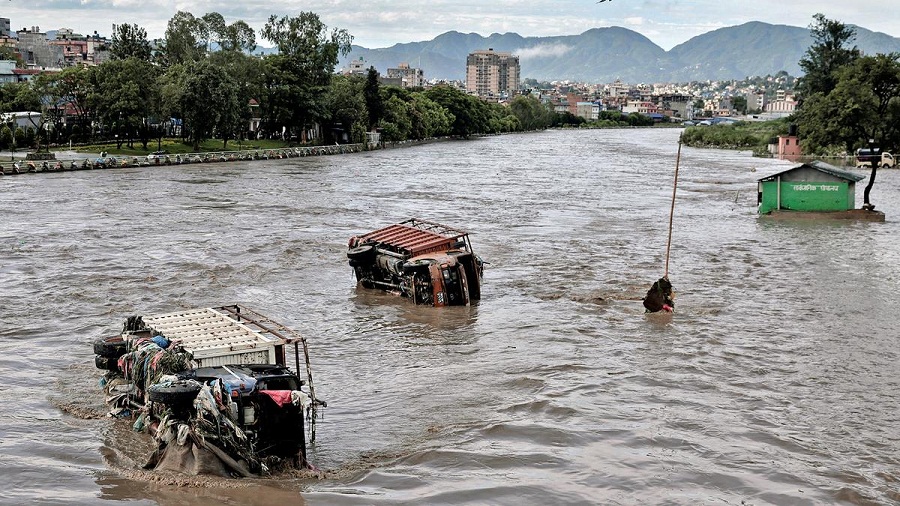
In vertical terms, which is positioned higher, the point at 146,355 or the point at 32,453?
the point at 146,355

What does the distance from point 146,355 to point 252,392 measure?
222cm

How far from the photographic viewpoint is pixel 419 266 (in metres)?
22.0

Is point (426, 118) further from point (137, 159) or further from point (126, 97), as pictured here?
point (137, 159)

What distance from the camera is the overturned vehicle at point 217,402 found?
35.8ft

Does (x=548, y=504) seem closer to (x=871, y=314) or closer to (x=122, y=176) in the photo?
(x=871, y=314)

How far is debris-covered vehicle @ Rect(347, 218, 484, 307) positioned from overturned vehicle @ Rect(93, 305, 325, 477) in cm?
854

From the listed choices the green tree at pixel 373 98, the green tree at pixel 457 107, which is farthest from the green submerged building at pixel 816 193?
the green tree at pixel 457 107

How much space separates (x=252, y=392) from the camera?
11328 millimetres

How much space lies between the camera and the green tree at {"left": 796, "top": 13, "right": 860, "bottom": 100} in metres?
97.6

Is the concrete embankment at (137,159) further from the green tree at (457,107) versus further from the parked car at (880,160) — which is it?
the green tree at (457,107)

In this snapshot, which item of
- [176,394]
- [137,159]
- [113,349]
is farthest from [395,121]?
[176,394]

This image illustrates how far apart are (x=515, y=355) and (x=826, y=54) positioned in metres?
91.8

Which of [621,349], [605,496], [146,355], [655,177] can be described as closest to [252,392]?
[146,355]

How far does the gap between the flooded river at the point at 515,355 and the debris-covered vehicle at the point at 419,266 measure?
482 mm
